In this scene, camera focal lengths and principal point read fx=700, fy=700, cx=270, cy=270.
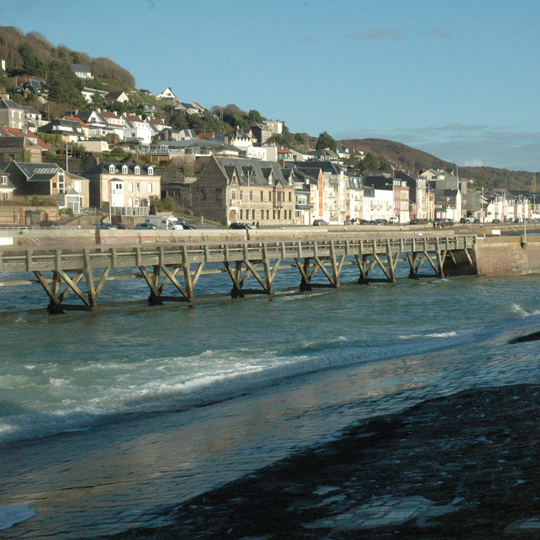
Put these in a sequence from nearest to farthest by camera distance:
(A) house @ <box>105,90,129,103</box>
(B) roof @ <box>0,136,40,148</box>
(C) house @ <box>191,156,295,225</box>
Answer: (C) house @ <box>191,156,295,225</box> → (B) roof @ <box>0,136,40,148</box> → (A) house @ <box>105,90,129,103</box>

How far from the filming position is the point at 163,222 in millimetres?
69875

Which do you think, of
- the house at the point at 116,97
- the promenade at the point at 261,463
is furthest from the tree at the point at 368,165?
the promenade at the point at 261,463

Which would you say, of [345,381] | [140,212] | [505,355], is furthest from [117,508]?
[140,212]

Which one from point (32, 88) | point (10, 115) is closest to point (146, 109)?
point (32, 88)

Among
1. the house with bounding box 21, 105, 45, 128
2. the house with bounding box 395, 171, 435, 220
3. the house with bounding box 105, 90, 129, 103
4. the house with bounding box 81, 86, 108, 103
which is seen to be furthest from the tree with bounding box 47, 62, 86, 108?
the house with bounding box 395, 171, 435, 220

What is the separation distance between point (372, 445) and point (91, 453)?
3849 mm

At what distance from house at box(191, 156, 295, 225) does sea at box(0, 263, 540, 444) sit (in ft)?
188

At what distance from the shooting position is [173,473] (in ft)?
26.3

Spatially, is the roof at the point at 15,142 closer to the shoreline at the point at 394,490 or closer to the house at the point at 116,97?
the house at the point at 116,97

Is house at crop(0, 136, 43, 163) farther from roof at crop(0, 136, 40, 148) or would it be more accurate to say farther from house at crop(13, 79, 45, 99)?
house at crop(13, 79, 45, 99)

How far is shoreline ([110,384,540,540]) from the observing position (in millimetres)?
5543

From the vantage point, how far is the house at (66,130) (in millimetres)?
133125

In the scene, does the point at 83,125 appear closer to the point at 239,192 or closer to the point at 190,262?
the point at 239,192

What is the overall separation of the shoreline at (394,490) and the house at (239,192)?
8333 centimetres
